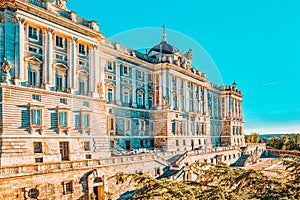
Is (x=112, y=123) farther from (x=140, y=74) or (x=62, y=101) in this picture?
(x=62, y=101)

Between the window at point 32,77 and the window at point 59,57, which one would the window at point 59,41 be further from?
the window at point 32,77

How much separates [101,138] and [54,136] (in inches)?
187

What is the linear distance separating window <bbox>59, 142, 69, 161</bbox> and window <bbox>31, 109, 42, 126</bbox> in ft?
8.18

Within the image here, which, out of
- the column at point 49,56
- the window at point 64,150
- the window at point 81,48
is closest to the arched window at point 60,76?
the column at point 49,56

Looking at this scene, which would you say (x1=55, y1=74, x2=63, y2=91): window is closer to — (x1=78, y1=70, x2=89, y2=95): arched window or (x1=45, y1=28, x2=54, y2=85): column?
(x1=45, y1=28, x2=54, y2=85): column

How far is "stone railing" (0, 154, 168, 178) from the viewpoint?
51.9 ft

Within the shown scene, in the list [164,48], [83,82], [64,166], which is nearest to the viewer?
[64,166]

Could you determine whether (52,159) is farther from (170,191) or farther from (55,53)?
(170,191)

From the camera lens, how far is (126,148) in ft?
98.8

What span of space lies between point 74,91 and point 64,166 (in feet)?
23.1

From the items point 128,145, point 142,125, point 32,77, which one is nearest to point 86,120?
Result: point 32,77

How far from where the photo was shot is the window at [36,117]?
19562 mm

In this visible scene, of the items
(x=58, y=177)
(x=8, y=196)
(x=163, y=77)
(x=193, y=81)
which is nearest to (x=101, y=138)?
(x=58, y=177)

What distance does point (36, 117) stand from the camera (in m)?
19.8
